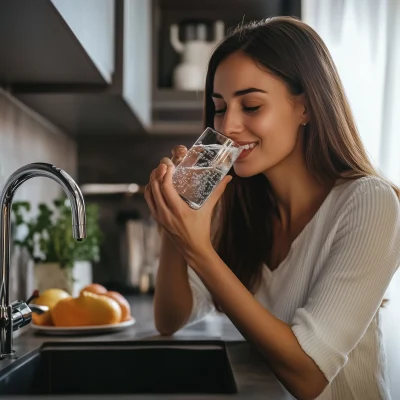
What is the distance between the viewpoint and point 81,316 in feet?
5.57

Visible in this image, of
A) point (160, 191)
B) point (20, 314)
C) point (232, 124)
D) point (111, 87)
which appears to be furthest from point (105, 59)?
point (20, 314)

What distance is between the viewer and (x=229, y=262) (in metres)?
1.70

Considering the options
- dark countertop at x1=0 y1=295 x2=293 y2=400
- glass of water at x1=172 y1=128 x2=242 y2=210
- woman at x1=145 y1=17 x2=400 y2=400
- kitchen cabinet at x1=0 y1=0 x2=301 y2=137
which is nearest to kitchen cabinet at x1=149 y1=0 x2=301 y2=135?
kitchen cabinet at x1=0 y1=0 x2=301 y2=137

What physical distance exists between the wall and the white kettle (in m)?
0.51

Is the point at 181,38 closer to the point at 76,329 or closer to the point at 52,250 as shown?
the point at 52,250

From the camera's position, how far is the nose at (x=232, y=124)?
4.54 feet

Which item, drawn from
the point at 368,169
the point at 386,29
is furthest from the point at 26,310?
the point at 386,29

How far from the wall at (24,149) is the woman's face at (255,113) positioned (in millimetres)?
612

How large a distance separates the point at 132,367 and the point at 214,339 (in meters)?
0.19

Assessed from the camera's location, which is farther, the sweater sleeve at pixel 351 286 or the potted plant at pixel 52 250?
the potted plant at pixel 52 250

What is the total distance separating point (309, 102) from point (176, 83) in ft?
4.42

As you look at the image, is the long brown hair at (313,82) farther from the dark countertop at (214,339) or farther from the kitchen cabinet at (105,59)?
the dark countertop at (214,339)

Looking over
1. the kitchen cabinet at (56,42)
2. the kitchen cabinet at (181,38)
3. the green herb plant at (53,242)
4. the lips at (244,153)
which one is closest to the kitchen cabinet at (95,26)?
the kitchen cabinet at (56,42)

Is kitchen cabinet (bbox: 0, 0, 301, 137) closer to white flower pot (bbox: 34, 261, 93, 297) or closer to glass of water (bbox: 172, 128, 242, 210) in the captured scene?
glass of water (bbox: 172, 128, 242, 210)
